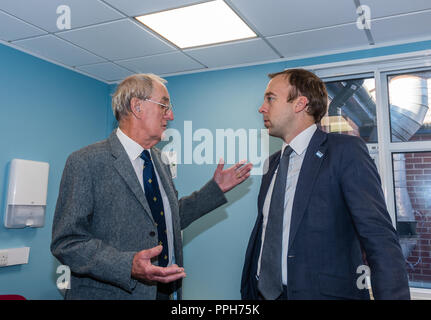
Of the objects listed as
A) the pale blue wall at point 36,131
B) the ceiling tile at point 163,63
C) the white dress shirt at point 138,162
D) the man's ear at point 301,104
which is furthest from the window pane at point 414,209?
the pale blue wall at point 36,131

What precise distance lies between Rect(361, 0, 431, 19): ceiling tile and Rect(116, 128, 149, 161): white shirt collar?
1.65m

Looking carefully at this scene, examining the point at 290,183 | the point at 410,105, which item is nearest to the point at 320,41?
the point at 410,105

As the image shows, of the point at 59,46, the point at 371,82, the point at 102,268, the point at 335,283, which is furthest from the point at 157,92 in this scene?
the point at 371,82

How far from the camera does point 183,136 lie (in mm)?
3393

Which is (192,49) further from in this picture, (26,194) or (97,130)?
(26,194)

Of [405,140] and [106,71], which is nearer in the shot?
[405,140]

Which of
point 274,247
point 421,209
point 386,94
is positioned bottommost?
point 274,247

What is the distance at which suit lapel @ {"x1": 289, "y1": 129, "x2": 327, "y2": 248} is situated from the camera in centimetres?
136

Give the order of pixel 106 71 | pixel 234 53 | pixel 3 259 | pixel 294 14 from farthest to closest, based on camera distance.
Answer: pixel 106 71
pixel 234 53
pixel 3 259
pixel 294 14

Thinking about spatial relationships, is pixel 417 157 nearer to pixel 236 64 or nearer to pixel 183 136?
pixel 236 64

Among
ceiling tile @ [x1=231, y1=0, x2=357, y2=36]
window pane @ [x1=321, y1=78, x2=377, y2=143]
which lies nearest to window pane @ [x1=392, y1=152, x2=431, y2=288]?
window pane @ [x1=321, y1=78, x2=377, y2=143]

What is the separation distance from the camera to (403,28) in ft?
8.27

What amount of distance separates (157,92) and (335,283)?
3.83ft

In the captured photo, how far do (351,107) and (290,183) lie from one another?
1884 mm
